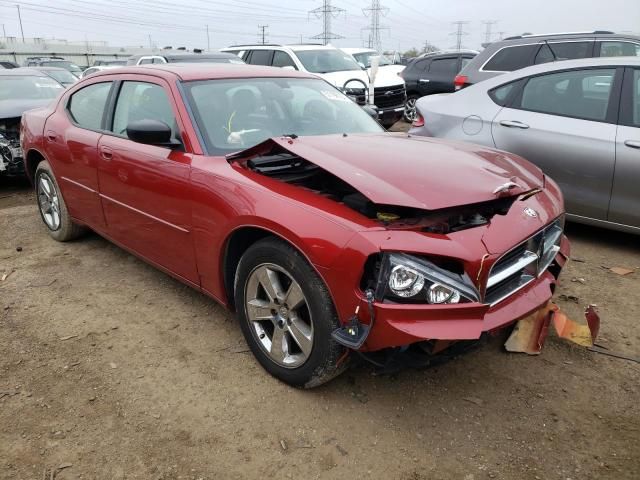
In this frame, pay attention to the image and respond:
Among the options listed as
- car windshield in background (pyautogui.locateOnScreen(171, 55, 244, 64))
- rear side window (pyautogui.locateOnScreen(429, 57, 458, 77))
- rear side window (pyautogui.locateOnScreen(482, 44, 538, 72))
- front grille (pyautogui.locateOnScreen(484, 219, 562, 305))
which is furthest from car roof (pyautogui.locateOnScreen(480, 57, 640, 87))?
rear side window (pyautogui.locateOnScreen(429, 57, 458, 77))

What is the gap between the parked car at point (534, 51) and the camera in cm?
701

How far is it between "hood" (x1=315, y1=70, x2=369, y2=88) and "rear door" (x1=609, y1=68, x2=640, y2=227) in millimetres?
7081

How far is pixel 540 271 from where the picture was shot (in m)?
2.74

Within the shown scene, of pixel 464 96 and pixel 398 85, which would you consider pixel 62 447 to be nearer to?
pixel 464 96

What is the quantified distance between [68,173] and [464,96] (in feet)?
12.6

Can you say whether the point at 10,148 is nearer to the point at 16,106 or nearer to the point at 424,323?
the point at 16,106

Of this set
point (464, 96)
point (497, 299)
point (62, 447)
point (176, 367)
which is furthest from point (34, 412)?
point (464, 96)

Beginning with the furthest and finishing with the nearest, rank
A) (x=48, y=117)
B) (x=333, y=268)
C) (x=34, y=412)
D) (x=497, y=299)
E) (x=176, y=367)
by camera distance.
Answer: (x=48, y=117) < (x=176, y=367) < (x=34, y=412) < (x=497, y=299) < (x=333, y=268)

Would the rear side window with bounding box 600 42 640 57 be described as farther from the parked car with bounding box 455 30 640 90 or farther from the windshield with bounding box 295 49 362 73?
the windshield with bounding box 295 49 362 73

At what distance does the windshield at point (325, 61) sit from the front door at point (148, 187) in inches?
307

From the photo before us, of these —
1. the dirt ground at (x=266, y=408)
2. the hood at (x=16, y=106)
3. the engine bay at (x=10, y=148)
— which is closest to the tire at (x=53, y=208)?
the dirt ground at (x=266, y=408)

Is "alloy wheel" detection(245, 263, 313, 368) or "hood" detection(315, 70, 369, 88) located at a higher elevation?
"hood" detection(315, 70, 369, 88)

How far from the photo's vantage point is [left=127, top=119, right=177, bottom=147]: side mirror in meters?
2.98

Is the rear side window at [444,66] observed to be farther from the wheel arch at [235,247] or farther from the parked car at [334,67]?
the wheel arch at [235,247]
